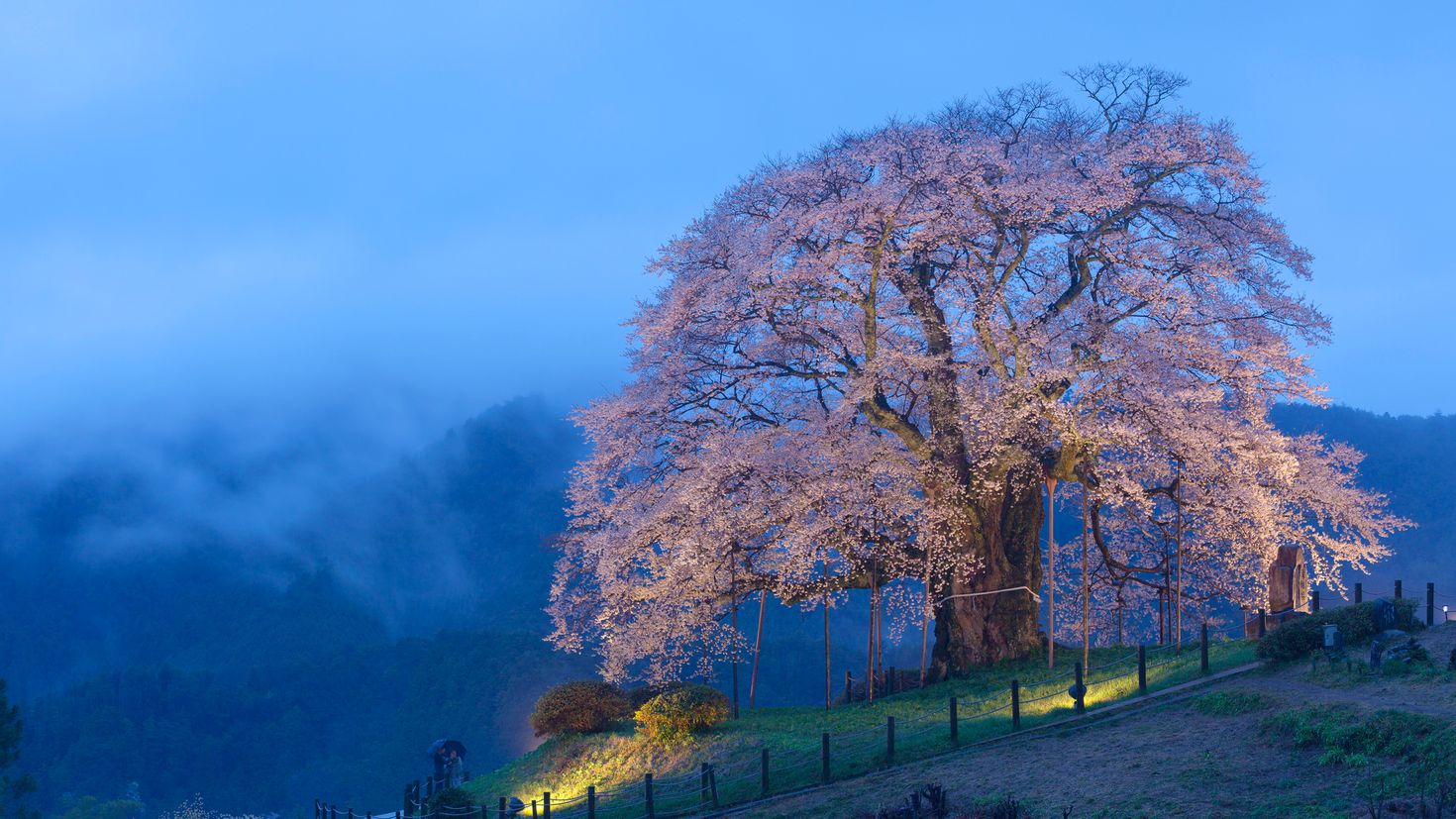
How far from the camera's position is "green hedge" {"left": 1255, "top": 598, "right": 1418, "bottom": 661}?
19.1m

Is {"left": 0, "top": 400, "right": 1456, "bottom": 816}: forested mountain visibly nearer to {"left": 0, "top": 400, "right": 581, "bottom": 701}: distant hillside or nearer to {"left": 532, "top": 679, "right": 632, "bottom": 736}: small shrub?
{"left": 0, "top": 400, "right": 581, "bottom": 701}: distant hillside

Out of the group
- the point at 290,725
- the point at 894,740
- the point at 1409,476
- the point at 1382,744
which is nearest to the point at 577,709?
the point at 894,740

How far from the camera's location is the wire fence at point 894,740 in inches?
798

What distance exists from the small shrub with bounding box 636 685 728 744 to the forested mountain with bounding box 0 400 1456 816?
5148cm

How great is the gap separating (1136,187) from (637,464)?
14.1 metres

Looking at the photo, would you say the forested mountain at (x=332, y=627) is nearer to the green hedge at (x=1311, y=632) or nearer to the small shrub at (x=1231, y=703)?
the green hedge at (x=1311, y=632)

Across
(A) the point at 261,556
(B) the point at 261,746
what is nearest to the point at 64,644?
(A) the point at 261,556

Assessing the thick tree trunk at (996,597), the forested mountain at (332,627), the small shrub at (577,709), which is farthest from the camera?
the forested mountain at (332,627)

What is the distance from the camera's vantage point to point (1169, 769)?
1541 cm

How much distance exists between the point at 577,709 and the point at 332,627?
9049 cm

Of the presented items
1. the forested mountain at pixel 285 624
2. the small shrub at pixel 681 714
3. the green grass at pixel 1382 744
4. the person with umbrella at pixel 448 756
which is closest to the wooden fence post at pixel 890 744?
the green grass at pixel 1382 744

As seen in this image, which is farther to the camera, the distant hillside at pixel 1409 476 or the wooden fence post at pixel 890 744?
the distant hillside at pixel 1409 476

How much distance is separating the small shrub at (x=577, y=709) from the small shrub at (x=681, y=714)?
3.80m

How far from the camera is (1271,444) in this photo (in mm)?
26203
